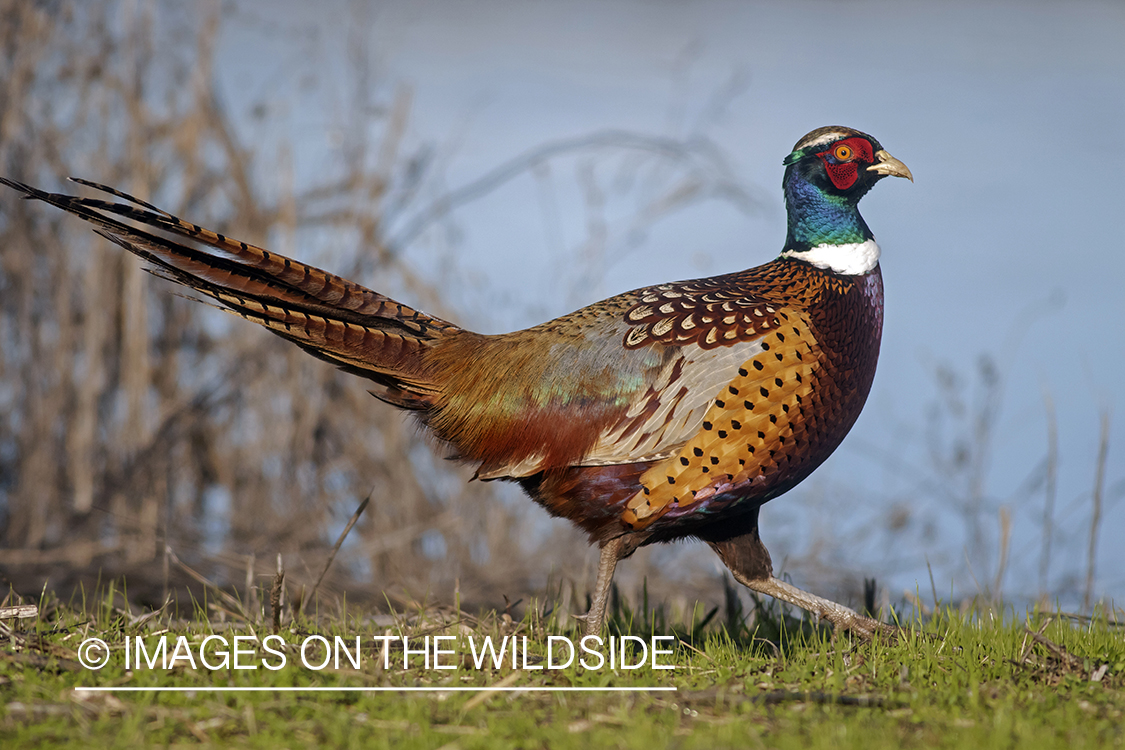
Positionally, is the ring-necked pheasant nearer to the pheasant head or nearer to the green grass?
the pheasant head

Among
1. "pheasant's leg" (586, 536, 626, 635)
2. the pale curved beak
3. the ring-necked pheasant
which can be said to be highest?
the pale curved beak

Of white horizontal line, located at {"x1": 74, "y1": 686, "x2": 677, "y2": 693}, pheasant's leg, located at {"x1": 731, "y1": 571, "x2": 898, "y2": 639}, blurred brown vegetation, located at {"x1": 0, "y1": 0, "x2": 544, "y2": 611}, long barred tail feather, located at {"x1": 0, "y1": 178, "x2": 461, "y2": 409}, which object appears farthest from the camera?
blurred brown vegetation, located at {"x1": 0, "y1": 0, "x2": 544, "y2": 611}

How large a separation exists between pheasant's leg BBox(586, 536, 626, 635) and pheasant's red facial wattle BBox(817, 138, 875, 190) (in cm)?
181

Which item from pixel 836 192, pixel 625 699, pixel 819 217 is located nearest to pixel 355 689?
pixel 625 699

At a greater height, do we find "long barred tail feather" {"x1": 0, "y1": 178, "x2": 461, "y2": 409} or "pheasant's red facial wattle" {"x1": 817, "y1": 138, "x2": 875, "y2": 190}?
"pheasant's red facial wattle" {"x1": 817, "y1": 138, "x2": 875, "y2": 190}

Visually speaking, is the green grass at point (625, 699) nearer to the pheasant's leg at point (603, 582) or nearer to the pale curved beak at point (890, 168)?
the pheasant's leg at point (603, 582)

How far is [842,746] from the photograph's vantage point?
249 centimetres

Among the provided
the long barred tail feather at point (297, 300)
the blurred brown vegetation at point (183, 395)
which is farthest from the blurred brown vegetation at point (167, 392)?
the long barred tail feather at point (297, 300)

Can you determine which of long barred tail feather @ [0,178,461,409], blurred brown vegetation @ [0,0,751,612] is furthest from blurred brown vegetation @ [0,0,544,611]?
long barred tail feather @ [0,178,461,409]

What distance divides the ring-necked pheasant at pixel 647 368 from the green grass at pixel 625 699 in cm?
53

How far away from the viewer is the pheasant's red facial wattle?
4254mm

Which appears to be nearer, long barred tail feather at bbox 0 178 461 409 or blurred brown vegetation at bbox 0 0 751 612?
long barred tail feather at bbox 0 178 461 409

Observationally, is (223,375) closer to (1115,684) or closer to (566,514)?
(566,514)

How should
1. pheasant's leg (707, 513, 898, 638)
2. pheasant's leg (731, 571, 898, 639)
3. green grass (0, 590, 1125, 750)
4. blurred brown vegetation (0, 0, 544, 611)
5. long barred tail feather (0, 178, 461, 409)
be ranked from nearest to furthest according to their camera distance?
green grass (0, 590, 1125, 750)
long barred tail feather (0, 178, 461, 409)
pheasant's leg (731, 571, 898, 639)
pheasant's leg (707, 513, 898, 638)
blurred brown vegetation (0, 0, 544, 611)
